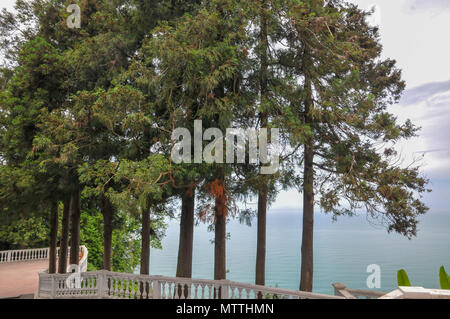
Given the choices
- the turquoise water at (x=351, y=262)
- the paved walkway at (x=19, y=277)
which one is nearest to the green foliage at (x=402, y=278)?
the paved walkway at (x=19, y=277)

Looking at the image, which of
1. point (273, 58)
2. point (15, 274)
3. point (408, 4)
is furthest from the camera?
point (408, 4)

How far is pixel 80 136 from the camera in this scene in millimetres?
8875

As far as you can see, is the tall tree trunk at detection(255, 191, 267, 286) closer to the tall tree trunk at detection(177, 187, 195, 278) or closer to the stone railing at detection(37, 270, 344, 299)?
the stone railing at detection(37, 270, 344, 299)

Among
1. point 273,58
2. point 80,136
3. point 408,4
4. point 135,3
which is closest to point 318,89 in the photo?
point 273,58

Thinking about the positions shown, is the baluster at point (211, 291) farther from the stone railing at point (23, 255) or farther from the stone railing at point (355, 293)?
the stone railing at point (23, 255)

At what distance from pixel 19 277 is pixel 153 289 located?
31.3 ft

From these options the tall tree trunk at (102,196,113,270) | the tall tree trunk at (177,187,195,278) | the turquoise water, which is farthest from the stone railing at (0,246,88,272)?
the turquoise water

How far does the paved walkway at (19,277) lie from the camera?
12.1 metres

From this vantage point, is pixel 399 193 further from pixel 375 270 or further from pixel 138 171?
pixel 138 171

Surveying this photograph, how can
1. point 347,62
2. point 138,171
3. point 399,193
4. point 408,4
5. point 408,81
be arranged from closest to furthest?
point 138,171 → point 399,193 → point 347,62 → point 408,81 → point 408,4

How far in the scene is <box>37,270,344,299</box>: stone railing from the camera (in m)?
6.44

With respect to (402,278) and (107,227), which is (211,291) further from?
(107,227)

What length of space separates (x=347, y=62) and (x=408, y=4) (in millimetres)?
10992

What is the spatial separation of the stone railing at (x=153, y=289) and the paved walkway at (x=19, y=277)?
2041 millimetres
